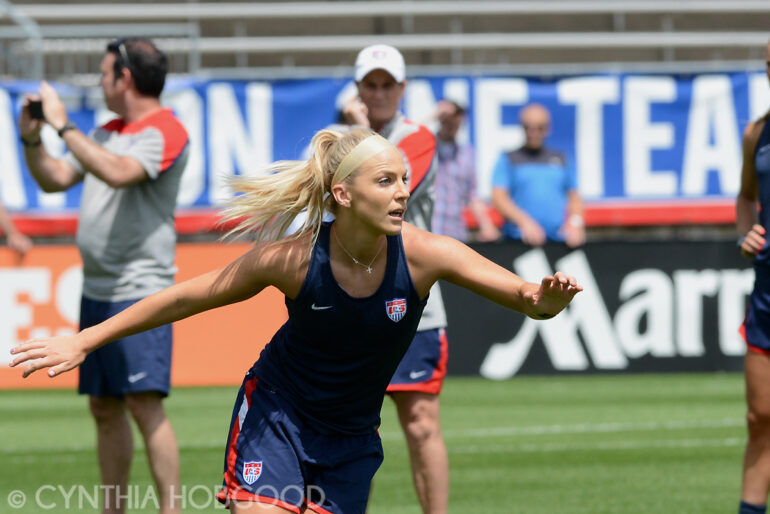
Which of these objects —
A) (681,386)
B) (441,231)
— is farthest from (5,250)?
(681,386)

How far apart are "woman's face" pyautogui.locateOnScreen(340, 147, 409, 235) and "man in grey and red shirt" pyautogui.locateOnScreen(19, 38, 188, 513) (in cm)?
188

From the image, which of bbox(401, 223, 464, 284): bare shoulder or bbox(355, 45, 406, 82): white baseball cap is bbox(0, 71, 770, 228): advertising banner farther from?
bbox(401, 223, 464, 284): bare shoulder

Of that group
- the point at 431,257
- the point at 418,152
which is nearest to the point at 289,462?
the point at 431,257

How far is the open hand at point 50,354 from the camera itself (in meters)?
4.34

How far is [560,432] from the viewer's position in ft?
31.7

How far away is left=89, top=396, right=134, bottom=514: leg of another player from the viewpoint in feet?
20.3

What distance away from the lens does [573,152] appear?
Answer: 16.5 m

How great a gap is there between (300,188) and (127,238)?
5.92ft

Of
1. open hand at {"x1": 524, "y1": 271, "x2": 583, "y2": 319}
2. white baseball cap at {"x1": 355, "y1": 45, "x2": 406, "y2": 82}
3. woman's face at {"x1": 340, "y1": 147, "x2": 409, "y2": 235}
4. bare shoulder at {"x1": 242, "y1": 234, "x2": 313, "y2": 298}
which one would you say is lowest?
open hand at {"x1": 524, "y1": 271, "x2": 583, "y2": 319}

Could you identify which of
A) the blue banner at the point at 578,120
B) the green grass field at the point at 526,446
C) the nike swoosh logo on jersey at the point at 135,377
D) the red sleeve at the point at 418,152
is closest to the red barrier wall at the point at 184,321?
the green grass field at the point at 526,446

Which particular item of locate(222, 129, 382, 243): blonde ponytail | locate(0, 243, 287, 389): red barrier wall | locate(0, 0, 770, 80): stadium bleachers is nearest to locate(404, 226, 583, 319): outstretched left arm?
locate(222, 129, 382, 243): blonde ponytail

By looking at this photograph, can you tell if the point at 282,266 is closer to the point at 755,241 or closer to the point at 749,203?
the point at 755,241

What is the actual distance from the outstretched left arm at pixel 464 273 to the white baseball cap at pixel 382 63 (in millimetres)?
1632

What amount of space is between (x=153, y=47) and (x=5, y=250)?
6815 mm
